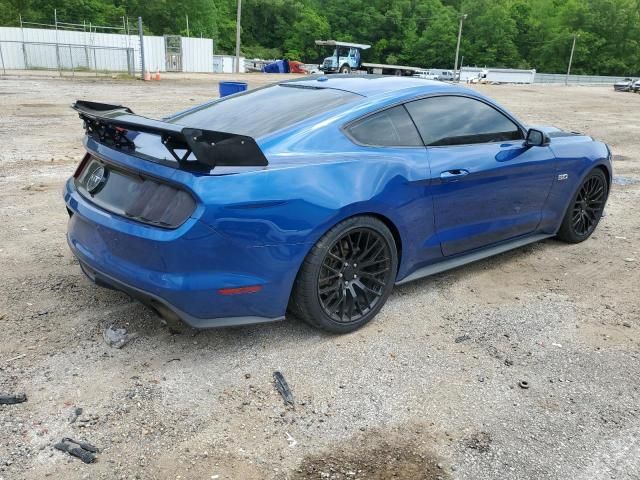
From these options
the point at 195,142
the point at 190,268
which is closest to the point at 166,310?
the point at 190,268

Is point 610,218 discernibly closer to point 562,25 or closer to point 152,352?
point 152,352

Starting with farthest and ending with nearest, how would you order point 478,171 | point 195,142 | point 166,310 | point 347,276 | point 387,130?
point 478,171, point 387,130, point 347,276, point 166,310, point 195,142

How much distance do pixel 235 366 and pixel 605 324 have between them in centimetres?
253

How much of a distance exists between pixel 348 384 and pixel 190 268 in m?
1.05

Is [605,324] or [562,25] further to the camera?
[562,25]

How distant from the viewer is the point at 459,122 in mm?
4059

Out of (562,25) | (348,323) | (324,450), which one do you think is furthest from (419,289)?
(562,25)

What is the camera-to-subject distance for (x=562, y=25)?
325 ft

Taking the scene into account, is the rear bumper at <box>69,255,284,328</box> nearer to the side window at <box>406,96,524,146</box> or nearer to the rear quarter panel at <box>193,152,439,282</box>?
the rear quarter panel at <box>193,152,439,282</box>

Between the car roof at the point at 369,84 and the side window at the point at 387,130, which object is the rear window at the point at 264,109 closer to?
the car roof at the point at 369,84

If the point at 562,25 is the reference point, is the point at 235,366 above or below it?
below

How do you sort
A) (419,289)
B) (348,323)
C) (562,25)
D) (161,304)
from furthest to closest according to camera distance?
(562,25), (419,289), (348,323), (161,304)

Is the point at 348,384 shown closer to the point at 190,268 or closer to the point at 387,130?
the point at 190,268

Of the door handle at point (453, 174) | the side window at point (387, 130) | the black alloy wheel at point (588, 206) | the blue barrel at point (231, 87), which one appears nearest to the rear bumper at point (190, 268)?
the side window at point (387, 130)
